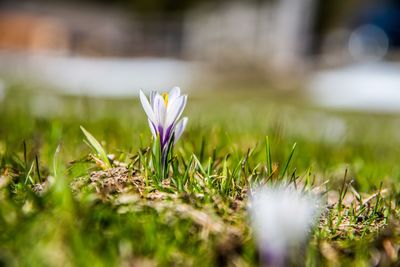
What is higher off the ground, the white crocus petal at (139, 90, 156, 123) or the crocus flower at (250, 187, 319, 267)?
the white crocus petal at (139, 90, 156, 123)

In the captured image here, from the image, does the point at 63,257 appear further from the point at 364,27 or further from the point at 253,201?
the point at 364,27

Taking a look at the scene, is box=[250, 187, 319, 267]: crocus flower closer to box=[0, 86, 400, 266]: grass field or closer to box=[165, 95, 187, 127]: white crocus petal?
box=[0, 86, 400, 266]: grass field

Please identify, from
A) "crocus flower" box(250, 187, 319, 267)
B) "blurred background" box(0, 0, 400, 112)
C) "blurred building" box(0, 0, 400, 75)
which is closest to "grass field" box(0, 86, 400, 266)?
"crocus flower" box(250, 187, 319, 267)

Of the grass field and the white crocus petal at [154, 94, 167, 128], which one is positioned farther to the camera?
the white crocus petal at [154, 94, 167, 128]

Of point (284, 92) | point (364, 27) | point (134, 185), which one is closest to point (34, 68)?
point (284, 92)

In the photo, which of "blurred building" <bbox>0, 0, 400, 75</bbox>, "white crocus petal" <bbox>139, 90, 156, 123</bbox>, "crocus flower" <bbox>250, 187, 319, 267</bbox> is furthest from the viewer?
"blurred building" <bbox>0, 0, 400, 75</bbox>

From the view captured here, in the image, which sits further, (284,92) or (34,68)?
(34,68)

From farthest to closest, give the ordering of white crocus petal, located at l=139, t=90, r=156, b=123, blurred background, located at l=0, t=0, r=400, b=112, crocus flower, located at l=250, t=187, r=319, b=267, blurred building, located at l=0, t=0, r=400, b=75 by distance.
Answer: blurred building, located at l=0, t=0, r=400, b=75 → blurred background, located at l=0, t=0, r=400, b=112 → white crocus petal, located at l=139, t=90, r=156, b=123 → crocus flower, located at l=250, t=187, r=319, b=267
